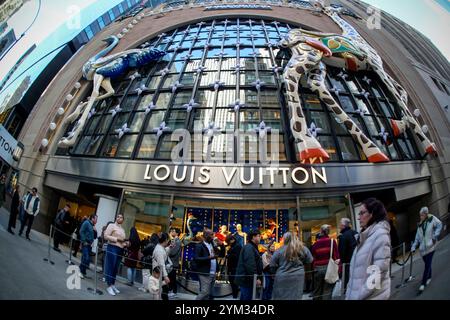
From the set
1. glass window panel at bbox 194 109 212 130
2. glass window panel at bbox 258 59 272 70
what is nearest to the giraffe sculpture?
glass window panel at bbox 258 59 272 70

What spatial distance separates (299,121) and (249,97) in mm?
717

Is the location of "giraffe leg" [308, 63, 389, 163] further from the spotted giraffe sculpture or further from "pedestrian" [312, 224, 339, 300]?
the spotted giraffe sculpture

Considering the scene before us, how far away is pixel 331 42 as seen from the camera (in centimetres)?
331

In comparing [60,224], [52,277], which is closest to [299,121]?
[60,224]

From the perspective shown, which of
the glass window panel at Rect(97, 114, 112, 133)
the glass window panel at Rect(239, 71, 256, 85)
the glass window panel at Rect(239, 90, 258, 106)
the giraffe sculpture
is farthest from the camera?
the glass window panel at Rect(239, 71, 256, 85)

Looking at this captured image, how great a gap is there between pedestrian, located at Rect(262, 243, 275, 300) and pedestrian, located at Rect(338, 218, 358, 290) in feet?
1.59

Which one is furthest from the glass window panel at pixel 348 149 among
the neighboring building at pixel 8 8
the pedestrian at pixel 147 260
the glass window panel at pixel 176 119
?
the neighboring building at pixel 8 8

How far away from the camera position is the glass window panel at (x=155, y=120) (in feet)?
9.30

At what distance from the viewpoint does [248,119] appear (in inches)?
112

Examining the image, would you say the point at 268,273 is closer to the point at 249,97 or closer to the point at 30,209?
the point at 30,209

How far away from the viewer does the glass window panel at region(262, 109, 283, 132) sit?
111 inches

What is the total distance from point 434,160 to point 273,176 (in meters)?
1.20
